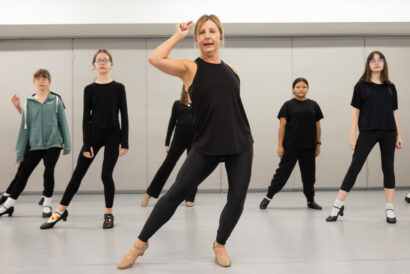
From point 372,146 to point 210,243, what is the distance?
177 cm

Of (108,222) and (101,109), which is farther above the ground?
(101,109)

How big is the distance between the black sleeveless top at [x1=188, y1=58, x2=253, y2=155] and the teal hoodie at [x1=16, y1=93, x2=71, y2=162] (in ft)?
7.63

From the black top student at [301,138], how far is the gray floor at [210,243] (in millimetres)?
360

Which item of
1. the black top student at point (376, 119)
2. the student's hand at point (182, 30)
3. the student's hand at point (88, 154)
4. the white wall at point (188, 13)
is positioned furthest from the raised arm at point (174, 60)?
the white wall at point (188, 13)

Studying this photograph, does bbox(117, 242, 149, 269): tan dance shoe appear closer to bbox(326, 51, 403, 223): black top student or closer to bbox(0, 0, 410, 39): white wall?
bbox(326, 51, 403, 223): black top student

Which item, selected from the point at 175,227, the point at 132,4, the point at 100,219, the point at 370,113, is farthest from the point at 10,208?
the point at 370,113

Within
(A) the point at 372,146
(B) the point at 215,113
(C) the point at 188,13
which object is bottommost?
(A) the point at 372,146

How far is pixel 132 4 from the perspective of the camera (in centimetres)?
620

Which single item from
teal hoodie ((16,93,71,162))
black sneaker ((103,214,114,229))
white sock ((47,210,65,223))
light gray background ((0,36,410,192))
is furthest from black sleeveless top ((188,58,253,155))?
light gray background ((0,36,410,192))

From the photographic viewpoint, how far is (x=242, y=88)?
23.6 feet

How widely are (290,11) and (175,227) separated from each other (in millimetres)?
3803

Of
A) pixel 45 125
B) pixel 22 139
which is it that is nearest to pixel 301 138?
pixel 45 125

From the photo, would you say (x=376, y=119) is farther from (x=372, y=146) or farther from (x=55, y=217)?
(x=55, y=217)

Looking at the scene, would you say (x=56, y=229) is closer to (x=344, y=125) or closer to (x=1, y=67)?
(x=1, y=67)
